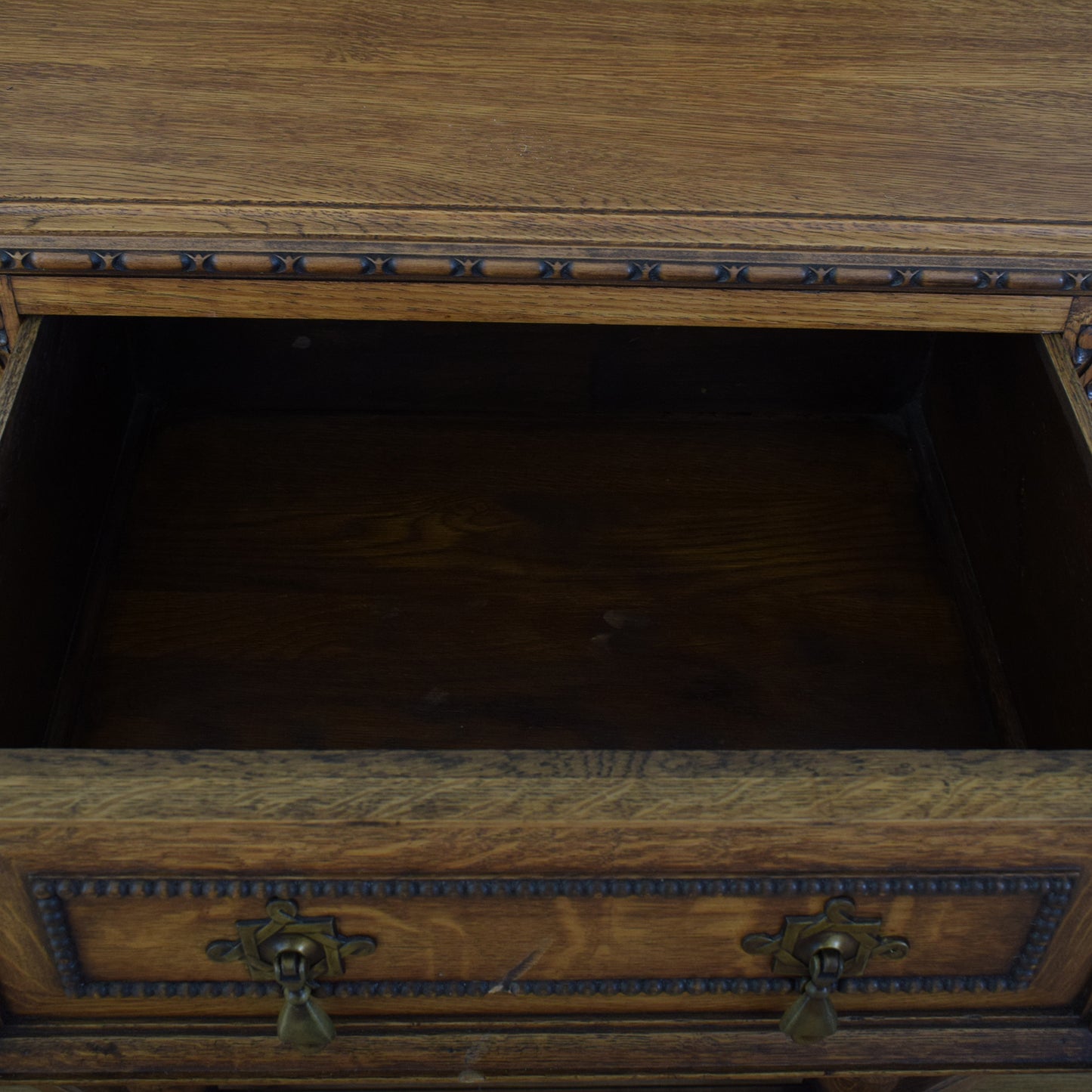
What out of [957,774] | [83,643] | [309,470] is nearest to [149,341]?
[309,470]

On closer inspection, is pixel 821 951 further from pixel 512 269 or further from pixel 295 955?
pixel 512 269

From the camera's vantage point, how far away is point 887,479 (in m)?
1.01

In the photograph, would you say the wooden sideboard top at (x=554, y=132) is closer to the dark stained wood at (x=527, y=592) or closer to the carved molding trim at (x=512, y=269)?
the carved molding trim at (x=512, y=269)

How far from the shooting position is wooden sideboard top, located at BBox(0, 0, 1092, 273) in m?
0.60

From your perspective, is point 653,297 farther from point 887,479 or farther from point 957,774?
point 887,479

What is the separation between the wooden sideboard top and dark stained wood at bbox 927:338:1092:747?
125mm

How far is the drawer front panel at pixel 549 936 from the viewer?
1.69ft

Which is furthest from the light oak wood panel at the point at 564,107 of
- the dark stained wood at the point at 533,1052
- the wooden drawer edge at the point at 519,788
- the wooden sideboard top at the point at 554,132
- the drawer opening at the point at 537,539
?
the dark stained wood at the point at 533,1052

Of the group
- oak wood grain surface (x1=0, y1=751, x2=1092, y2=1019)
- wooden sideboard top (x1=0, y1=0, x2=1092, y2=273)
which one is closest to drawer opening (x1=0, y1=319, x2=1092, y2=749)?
wooden sideboard top (x1=0, y1=0, x2=1092, y2=273)

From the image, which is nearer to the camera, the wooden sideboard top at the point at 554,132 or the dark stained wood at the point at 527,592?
the wooden sideboard top at the point at 554,132

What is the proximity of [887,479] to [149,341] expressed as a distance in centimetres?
68

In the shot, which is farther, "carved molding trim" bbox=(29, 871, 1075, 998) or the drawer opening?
the drawer opening

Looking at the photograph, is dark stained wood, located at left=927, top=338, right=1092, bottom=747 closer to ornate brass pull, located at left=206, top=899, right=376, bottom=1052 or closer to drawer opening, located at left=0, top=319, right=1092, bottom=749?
drawer opening, located at left=0, top=319, right=1092, bottom=749

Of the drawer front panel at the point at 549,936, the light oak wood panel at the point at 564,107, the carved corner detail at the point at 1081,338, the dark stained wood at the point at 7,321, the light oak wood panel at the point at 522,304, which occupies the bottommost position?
the drawer front panel at the point at 549,936
